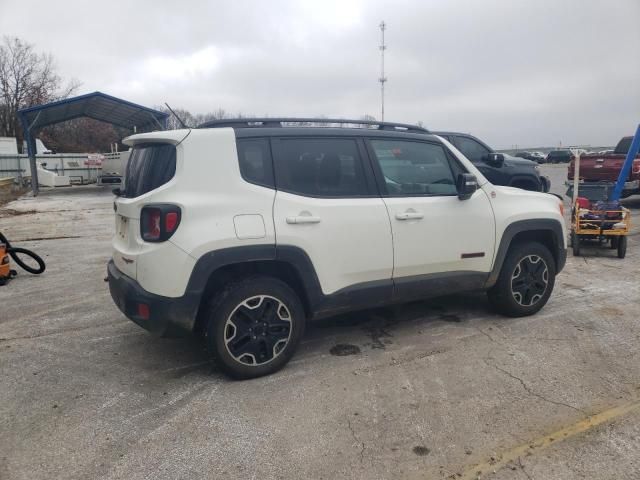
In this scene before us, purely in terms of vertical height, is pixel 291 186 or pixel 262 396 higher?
pixel 291 186

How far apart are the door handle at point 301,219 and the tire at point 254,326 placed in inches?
17.5

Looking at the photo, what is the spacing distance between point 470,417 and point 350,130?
2346 mm

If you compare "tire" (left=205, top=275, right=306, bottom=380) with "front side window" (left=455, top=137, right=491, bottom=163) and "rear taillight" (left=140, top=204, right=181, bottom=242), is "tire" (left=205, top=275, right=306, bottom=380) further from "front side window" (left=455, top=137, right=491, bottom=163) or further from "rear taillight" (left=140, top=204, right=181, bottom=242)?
"front side window" (left=455, top=137, right=491, bottom=163)

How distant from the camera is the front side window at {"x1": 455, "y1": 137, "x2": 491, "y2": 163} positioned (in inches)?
369

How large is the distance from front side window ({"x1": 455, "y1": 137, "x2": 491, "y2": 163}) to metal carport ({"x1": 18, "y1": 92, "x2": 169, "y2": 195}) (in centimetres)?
1525

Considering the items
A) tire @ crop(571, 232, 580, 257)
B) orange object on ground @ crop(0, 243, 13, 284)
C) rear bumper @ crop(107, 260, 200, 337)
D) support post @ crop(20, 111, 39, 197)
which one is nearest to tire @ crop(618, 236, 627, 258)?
tire @ crop(571, 232, 580, 257)

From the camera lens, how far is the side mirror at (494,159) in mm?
8945

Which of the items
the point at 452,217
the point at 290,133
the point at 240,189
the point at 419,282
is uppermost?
the point at 290,133

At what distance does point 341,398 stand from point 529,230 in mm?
2605

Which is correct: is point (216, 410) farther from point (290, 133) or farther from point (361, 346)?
point (290, 133)

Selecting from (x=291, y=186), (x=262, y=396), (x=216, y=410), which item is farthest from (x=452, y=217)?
(x=216, y=410)

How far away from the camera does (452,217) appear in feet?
13.8

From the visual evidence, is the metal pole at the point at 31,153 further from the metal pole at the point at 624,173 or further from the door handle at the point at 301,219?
the metal pole at the point at 624,173

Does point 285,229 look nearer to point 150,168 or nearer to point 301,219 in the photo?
point 301,219
